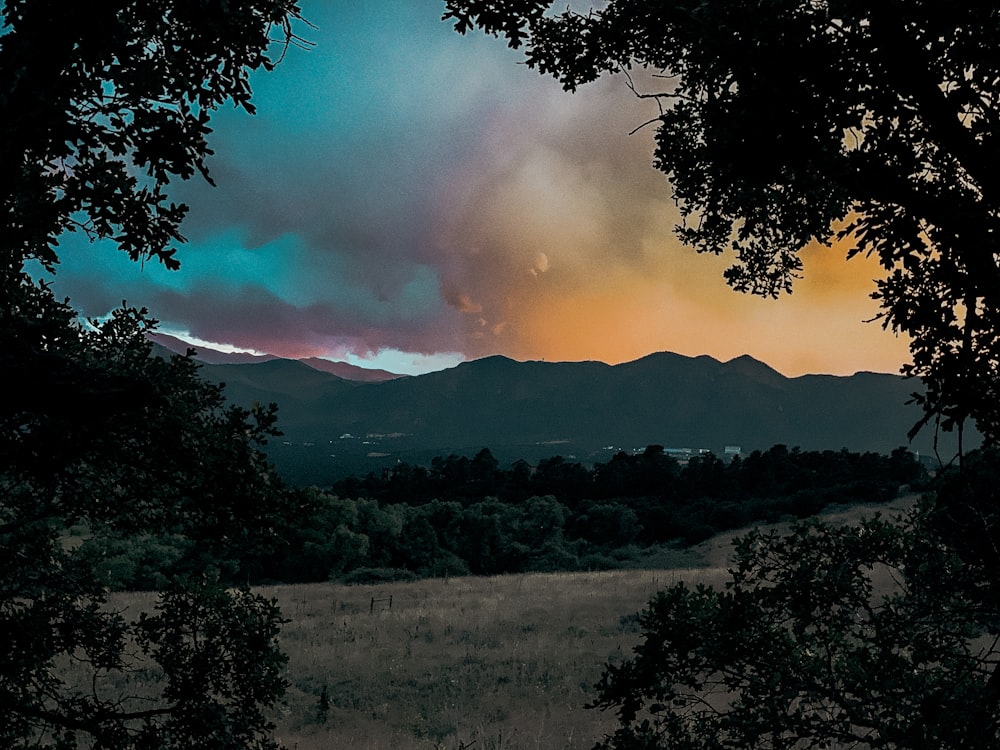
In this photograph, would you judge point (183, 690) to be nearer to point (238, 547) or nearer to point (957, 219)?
point (238, 547)

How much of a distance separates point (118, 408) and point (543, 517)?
4663 cm

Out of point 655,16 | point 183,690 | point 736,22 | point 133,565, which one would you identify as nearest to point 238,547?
point 183,690

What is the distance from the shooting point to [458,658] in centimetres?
1955

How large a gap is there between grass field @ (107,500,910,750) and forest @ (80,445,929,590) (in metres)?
10.1

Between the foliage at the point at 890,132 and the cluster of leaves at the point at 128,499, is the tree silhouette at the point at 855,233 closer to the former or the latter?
the foliage at the point at 890,132

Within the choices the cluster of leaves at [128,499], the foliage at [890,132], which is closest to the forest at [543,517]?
the cluster of leaves at [128,499]

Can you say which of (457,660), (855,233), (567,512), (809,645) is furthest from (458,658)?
(567,512)

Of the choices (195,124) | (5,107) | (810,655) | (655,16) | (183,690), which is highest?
(655,16)

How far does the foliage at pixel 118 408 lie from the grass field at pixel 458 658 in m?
7.07

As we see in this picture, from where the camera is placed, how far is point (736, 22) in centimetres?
412

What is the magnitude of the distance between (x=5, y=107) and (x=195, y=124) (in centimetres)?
105

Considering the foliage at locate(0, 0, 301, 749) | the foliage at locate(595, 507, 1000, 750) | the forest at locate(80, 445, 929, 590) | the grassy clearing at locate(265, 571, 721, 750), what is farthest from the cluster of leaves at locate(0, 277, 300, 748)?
the forest at locate(80, 445, 929, 590)

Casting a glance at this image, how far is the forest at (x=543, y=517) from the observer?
42.7 metres

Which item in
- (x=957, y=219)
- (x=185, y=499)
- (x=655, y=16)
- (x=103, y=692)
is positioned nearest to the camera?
(x=957, y=219)
